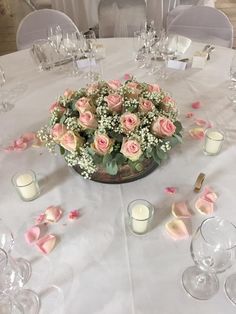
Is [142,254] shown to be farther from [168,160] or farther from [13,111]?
[13,111]

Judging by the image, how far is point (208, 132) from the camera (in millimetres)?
1213

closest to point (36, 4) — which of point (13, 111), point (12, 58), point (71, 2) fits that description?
point (71, 2)

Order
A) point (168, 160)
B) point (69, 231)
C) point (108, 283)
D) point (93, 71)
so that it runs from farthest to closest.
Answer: point (93, 71), point (168, 160), point (69, 231), point (108, 283)

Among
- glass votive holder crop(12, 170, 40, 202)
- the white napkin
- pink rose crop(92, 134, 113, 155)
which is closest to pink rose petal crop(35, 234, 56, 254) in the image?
glass votive holder crop(12, 170, 40, 202)

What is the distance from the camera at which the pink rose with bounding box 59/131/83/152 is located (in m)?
0.99

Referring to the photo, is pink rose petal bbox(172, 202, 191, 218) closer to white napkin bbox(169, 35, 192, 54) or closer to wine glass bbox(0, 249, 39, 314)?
wine glass bbox(0, 249, 39, 314)

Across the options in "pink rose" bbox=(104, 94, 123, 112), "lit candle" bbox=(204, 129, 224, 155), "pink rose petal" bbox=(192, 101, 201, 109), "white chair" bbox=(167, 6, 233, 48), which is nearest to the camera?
"pink rose" bbox=(104, 94, 123, 112)

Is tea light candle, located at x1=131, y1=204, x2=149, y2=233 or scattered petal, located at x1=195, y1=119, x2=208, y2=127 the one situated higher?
scattered petal, located at x1=195, y1=119, x2=208, y2=127

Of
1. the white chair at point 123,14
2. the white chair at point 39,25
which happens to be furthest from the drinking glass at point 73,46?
the white chair at point 123,14

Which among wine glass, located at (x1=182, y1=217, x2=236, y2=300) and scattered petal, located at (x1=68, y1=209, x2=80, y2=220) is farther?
scattered petal, located at (x1=68, y1=209, x2=80, y2=220)

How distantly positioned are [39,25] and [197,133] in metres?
1.42

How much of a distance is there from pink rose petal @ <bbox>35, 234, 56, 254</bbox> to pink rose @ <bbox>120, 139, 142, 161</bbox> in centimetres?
33

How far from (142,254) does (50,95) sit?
38.0 inches

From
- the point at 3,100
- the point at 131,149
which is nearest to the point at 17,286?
the point at 131,149
